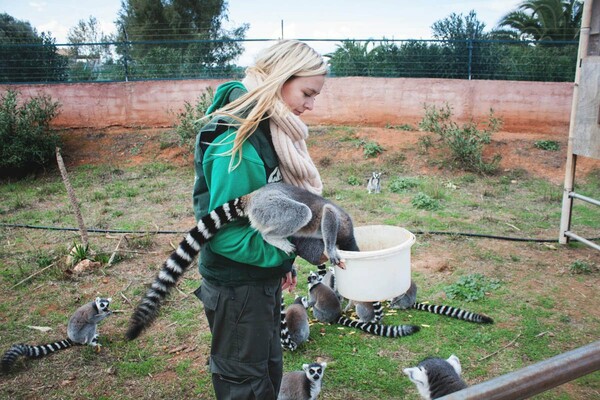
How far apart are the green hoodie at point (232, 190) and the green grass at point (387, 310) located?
74.3 inches

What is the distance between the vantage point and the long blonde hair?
1.91m

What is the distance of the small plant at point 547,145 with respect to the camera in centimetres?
1061

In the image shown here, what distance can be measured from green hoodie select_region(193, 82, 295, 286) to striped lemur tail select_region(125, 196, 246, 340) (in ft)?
0.13

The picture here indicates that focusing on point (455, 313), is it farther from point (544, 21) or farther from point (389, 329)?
point (544, 21)

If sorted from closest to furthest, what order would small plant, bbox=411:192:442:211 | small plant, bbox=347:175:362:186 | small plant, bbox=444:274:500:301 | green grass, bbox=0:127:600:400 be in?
green grass, bbox=0:127:600:400 → small plant, bbox=444:274:500:301 → small plant, bbox=411:192:442:211 → small plant, bbox=347:175:362:186

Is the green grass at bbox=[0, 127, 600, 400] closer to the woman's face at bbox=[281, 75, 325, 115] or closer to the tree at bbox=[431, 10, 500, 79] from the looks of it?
the woman's face at bbox=[281, 75, 325, 115]

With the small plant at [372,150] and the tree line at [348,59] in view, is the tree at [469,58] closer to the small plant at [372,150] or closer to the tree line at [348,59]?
the tree line at [348,59]

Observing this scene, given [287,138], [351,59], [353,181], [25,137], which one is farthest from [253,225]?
[351,59]

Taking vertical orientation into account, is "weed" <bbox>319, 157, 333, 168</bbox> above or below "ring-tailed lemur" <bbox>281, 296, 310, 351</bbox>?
above

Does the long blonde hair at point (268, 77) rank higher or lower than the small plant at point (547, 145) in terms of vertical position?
higher

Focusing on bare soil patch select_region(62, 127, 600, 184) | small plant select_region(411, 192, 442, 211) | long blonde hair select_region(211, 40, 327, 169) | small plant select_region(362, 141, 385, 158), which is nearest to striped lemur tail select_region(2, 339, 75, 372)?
long blonde hair select_region(211, 40, 327, 169)

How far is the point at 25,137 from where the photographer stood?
11.2 m

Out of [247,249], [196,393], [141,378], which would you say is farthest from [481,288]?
[247,249]

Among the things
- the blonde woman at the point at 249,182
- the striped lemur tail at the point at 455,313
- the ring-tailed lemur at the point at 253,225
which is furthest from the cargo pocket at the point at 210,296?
the striped lemur tail at the point at 455,313
